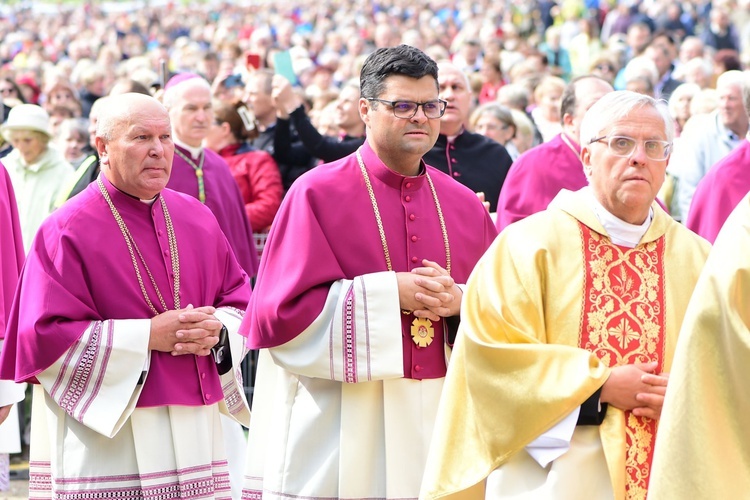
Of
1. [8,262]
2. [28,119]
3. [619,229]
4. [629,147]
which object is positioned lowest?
[8,262]

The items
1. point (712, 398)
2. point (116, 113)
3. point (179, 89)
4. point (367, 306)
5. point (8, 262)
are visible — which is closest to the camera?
point (712, 398)

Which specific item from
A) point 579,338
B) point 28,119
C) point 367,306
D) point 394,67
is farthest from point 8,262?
point 28,119

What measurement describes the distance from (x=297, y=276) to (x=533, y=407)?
108 cm

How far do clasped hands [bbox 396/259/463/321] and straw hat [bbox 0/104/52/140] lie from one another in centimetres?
523

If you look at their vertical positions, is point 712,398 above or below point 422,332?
below

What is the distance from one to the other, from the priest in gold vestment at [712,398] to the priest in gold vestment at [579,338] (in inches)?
13.4

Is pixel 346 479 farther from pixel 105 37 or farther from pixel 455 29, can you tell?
pixel 105 37

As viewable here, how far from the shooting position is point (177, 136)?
7730 mm

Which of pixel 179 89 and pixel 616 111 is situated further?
pixel 179 89

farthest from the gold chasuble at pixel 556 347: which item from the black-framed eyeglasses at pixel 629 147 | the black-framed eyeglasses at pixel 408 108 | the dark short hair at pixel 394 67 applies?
the dark short hair at pixel 394 67

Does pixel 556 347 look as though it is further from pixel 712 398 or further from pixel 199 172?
pixel 199 172

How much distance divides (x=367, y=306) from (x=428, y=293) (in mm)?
224

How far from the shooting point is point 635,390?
168 inches

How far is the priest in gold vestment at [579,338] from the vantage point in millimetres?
4262
